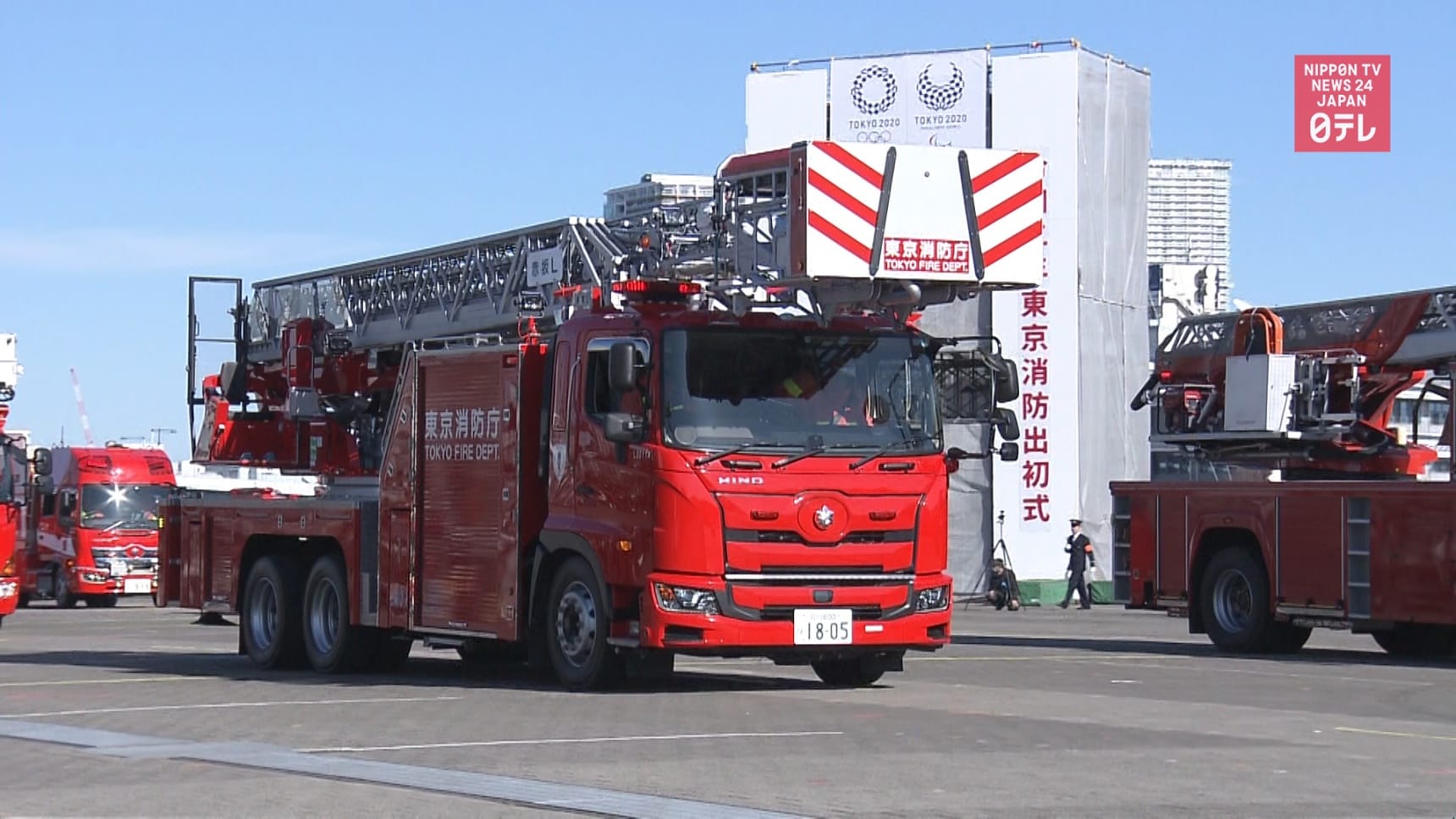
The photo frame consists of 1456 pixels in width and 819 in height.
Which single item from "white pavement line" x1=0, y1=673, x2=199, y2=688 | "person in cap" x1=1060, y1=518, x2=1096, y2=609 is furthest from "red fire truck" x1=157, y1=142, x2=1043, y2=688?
"person in cap" x1=1060, y1=518, x2=1096, y2=609

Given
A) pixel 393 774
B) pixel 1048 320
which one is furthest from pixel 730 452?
pixel 1048 320

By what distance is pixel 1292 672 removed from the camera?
2052 cm

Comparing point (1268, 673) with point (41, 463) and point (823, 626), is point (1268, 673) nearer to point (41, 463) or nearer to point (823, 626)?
point (823, 626)

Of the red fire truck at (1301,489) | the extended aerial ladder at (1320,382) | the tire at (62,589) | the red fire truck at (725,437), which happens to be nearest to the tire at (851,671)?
the red fire truck at (725,437)

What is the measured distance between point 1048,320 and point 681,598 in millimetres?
31768

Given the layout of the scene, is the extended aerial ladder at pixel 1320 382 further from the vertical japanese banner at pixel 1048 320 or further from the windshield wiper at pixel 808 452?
the vertical japanese banner at pixel 1048 320

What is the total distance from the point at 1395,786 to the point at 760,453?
6.04 meters

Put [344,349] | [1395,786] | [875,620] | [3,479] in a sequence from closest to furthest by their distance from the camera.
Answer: [1395,786], [875,620], [344,349], [3,479]

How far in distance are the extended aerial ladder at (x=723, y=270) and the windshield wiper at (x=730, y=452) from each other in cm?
107

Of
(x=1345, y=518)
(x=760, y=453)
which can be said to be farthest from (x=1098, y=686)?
(x=1345, y=518)

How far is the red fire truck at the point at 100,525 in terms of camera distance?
1732 inches

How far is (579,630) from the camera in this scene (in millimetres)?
16828

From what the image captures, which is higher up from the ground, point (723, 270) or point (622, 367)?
point (723, 270)

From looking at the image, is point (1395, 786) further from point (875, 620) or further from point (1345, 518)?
point (1345, 518)
